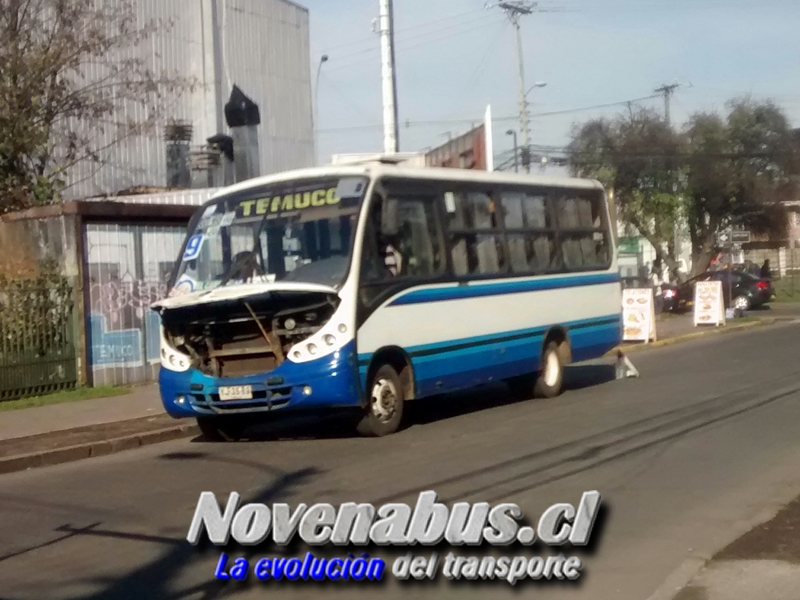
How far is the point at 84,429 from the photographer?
14.2 metres

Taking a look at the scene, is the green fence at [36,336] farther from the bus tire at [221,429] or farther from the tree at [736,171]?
the tree at [736,171]

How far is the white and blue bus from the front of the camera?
477 inches

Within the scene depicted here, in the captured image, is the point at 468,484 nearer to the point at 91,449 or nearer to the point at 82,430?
the point at 91,449

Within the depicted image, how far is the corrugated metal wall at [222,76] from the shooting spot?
30203mm

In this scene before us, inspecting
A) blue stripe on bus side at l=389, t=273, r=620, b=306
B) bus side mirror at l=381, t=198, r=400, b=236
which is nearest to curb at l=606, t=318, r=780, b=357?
blue stripe on bus side at l=389, t=273, r=620, b=306

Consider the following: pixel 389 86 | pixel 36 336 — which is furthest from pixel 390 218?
pixel 389 86

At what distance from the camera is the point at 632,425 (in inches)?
508

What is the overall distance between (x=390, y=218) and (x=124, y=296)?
7.88 metres

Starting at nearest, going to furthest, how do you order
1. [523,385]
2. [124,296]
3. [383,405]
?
[383,405]
[523,385]
[124,296]

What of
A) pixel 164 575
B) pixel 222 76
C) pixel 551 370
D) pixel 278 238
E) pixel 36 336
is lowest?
pixel 164 575

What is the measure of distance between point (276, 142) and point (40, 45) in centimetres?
1339

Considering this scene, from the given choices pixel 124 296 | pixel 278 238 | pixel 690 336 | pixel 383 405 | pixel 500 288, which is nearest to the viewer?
pixel 278 238

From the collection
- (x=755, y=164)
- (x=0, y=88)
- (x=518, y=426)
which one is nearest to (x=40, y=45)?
(x=0, y=88)

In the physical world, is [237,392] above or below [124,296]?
below
